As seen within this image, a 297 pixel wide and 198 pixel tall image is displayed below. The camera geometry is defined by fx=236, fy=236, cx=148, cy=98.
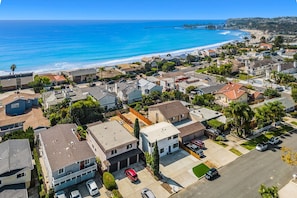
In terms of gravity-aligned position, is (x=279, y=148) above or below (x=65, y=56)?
below

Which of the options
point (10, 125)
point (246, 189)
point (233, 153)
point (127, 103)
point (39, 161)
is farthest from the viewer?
point (127, 103)

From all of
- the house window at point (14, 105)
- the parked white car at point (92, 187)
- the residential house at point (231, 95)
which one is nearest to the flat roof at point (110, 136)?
the parked white car at point (92, 187)

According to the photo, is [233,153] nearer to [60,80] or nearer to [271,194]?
[271,194]

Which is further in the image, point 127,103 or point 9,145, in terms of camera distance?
point 127,103

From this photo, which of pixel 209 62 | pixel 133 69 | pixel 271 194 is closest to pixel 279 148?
pixel 271 194

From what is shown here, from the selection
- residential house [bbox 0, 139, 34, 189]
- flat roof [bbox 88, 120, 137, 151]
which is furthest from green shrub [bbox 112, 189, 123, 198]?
residential house [bbox 0, 139, 34, 189]

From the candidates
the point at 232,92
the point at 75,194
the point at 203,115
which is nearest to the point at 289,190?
the point at 203,115

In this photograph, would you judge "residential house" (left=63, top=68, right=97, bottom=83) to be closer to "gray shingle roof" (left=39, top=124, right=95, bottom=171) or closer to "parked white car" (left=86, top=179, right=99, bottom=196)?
"gray shingle roof" (left=39, top=124, right=95, bottom=171)
